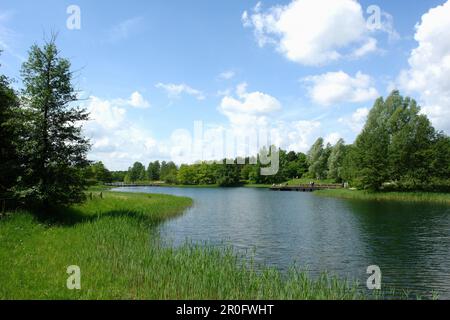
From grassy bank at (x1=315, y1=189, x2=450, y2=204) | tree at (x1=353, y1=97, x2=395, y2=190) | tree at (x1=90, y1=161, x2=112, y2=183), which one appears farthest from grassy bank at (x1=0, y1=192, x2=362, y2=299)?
tree at (x1=90, y1=161, x2=112, y2=183)

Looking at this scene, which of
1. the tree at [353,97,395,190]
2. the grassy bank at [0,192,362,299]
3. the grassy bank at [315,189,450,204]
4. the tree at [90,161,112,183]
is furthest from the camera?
the tree at [90,161,112,183]

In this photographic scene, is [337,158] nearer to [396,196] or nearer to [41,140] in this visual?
[396,196]

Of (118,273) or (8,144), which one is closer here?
(118,273)

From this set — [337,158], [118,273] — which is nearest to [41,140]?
[118,273]

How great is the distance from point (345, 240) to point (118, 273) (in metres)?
18.0

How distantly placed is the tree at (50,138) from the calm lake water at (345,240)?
7.79m

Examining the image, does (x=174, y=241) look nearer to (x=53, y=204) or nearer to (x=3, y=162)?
(x=53, y=204)

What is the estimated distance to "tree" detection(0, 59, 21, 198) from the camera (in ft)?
76.4

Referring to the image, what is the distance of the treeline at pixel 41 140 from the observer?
23703mm

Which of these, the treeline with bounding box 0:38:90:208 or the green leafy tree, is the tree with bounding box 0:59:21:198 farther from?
the green leafy tree

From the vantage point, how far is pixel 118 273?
14430mm

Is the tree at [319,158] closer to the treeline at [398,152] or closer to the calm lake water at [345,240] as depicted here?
the treeline at [398,152]

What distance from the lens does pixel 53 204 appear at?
24891 mm
